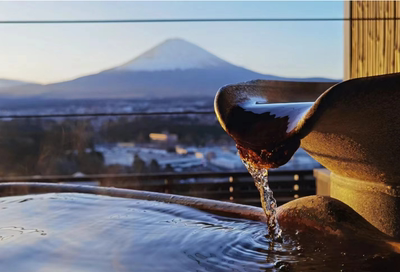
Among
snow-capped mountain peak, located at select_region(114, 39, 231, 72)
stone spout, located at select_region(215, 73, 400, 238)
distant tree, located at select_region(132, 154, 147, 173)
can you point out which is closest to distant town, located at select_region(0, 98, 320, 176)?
distant tree, located at select_region(132, 154, 147, 173)

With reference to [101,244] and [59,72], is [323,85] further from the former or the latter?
[59,72]

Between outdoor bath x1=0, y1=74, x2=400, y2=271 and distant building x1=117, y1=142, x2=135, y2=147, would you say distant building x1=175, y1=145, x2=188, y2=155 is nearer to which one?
distant building x1=117, y1=142, x2=135, y2=147

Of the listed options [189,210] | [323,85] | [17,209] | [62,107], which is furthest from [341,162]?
[62,107]

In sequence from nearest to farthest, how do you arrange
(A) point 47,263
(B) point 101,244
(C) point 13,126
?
1. (A) point 47,263
2. (B) point 101,244
3. (C) point 13,126

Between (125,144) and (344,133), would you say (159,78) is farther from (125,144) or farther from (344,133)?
(344,133)

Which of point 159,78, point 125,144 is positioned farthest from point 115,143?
point 159,78

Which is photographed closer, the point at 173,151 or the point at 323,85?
the point at 323,85
